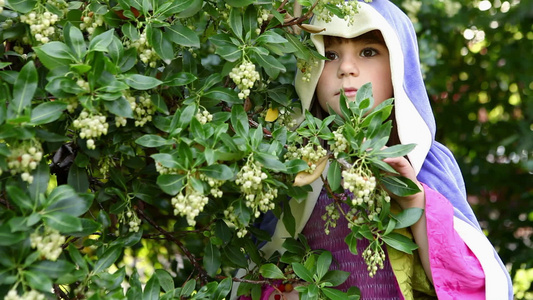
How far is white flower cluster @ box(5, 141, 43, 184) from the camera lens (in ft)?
4.08

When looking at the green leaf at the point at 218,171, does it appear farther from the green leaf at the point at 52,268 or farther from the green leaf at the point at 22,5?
the green leaf at the point at 22,5

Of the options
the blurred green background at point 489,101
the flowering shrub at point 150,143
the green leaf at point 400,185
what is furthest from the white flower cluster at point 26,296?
the blurred green background at point 489,101

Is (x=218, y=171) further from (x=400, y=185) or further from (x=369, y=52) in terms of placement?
(x=369, y=52)

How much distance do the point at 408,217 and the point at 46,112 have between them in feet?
2.81

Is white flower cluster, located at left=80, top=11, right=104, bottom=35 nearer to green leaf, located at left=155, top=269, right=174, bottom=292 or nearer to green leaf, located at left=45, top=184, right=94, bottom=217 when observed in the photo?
green leaf, located at left=45, top=184, right=94, bottom=217

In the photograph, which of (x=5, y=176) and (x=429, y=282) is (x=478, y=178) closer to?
(x=429, y=282)

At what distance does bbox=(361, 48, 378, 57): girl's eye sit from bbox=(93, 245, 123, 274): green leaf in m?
0.86

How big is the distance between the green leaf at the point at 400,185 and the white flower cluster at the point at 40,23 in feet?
2.59

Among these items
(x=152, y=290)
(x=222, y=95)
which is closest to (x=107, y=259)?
(x=152, y=290)

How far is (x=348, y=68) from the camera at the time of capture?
1.86 meters

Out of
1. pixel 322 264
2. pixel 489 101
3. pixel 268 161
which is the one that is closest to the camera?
pixel 268 161

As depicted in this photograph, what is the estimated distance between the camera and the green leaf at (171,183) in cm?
131

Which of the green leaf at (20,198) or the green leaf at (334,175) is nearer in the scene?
the green leaf at (20,198)

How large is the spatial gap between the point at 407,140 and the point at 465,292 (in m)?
0.40
